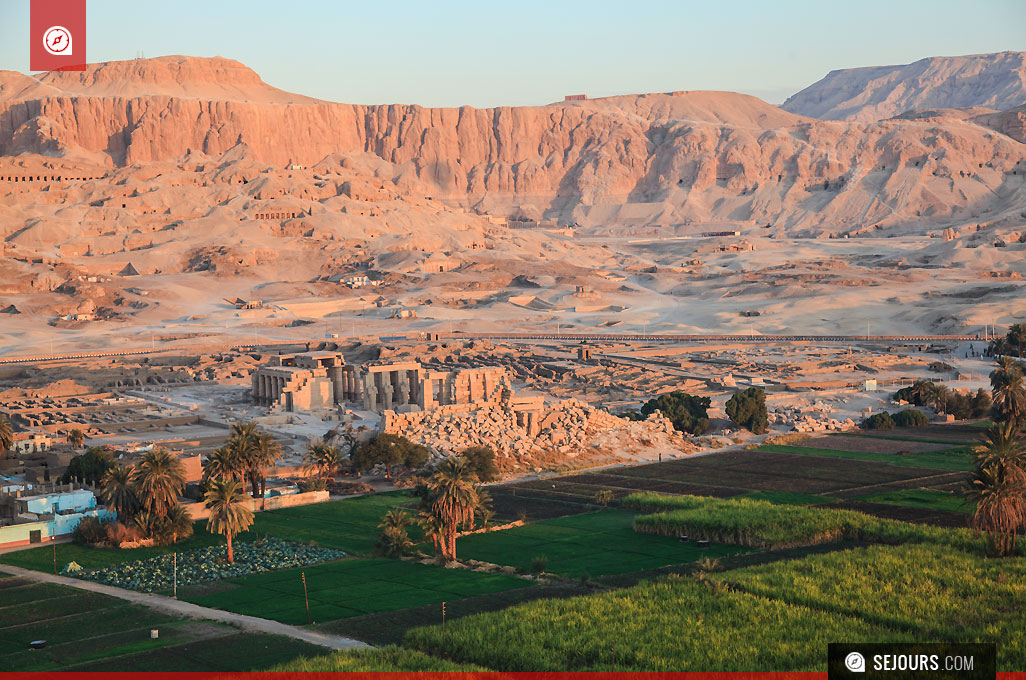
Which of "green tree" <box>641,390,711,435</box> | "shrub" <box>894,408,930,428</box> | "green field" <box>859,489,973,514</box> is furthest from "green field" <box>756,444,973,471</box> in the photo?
"shrub" <box>894,408,930,428</box>

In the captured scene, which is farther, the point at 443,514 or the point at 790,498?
the point at 790,498

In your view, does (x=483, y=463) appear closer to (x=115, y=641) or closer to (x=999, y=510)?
(x=999, y=510)

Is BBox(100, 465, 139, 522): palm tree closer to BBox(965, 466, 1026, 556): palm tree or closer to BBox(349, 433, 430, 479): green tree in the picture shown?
BBox(349, 433, 430, 479): green tree

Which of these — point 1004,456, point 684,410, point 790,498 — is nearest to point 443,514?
point 790,498

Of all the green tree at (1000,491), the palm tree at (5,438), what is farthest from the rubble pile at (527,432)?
the green tree at (1000,491)

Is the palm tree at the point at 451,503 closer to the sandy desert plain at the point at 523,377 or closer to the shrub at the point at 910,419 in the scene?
the sandy desert plain at the point at 523,377

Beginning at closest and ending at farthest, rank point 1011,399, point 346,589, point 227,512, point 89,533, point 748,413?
1. point 346,589
2. point 227,512
3. point 89,533
4. point 1011,399
5. point 748,413
